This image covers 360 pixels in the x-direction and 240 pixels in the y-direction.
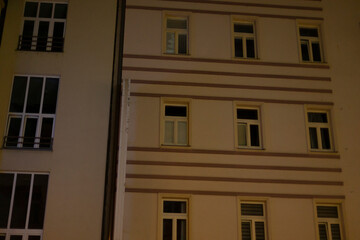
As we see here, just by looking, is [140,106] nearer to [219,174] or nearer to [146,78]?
[146,78]

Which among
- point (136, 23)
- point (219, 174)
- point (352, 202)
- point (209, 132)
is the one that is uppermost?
point (136, 23)

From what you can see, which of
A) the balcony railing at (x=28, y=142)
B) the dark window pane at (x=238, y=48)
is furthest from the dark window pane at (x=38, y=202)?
the dark window pane at (x=238, y=48)

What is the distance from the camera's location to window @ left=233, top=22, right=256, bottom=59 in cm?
1261

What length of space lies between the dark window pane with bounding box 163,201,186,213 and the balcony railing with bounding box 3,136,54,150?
3.95 meters

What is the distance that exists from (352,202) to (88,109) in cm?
865

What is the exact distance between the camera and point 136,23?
12359mm

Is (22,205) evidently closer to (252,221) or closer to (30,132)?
(30,132)

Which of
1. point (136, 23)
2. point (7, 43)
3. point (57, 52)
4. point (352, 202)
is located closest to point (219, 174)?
point (352, 202)

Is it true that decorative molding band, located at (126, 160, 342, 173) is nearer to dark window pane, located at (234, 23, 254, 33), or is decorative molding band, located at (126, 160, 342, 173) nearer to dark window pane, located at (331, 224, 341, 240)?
dark window pane, located at (331, 224, 341, 240)

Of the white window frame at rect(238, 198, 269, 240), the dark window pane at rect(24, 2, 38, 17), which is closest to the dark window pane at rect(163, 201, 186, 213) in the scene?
the white window frame at rect(238, 198, 269, 240)

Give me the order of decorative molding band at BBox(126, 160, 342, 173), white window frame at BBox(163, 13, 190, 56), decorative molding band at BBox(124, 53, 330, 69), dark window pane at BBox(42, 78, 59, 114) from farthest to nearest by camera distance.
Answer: white window frame at BBox(163, 13, 190, 56) → decorative molding band at BBox(124, 53, 330, 69) → dark window pane at BBox(42, 78, 59, 114) → decorative molding band at BBox(126, 160, 342, 173)

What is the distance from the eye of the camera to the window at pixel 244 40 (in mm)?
12609

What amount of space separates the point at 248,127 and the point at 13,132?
293 inches

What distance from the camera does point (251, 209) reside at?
436 inches
